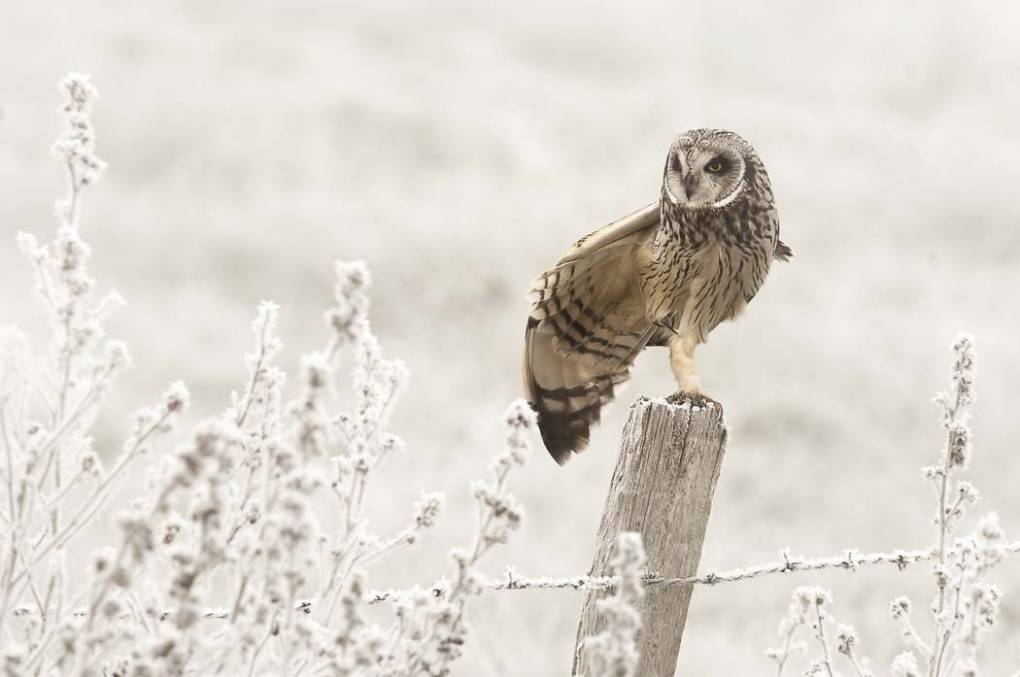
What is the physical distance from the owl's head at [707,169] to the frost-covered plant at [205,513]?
1303 mm

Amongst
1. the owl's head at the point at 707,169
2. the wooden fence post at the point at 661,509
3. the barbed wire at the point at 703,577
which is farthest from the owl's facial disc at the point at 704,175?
the barbed wire at the point at 703,577

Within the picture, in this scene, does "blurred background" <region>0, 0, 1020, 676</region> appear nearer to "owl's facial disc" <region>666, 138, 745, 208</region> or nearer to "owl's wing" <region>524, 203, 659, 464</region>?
"owl's wing" <region>524, 203, 659, 464</region>

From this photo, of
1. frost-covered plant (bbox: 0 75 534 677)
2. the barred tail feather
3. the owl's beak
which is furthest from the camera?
the barred tail feather

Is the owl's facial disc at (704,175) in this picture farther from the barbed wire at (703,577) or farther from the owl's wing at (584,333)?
the barbed wire at (703,577)

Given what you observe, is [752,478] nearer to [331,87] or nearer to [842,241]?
[842,241]

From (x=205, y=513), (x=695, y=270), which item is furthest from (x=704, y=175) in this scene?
(x=205, y=513)

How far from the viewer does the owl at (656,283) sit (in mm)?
3447

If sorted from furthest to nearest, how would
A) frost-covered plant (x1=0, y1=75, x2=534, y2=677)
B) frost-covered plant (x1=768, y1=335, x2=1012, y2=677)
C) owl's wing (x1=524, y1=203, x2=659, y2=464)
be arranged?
1. owl's wing (x1=524, y1=203, x2=659, y2=464)
2. frost-covered plant (x1=768, y1=335, x2=1012, y2=677)
3. frost-covered plant (x1=0, y1=75, x2=534, y2=677)

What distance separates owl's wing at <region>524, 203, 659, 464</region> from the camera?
3.58 metres

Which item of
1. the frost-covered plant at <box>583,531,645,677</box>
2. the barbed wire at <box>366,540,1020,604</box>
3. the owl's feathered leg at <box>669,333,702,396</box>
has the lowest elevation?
the frost-covered plant at <box>583,531,645,677</box>

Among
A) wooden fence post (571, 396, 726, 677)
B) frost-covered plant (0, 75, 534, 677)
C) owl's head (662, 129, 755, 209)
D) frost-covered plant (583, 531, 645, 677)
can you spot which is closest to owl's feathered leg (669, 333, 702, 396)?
owl's head (662, 129, 755, 209)

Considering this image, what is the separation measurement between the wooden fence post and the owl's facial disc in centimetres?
76

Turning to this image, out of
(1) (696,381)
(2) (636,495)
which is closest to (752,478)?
(1) (696,381)

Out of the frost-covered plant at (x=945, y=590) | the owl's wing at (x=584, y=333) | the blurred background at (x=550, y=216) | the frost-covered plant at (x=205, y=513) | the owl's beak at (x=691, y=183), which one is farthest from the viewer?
the blurred background at (x=550, y=216)
